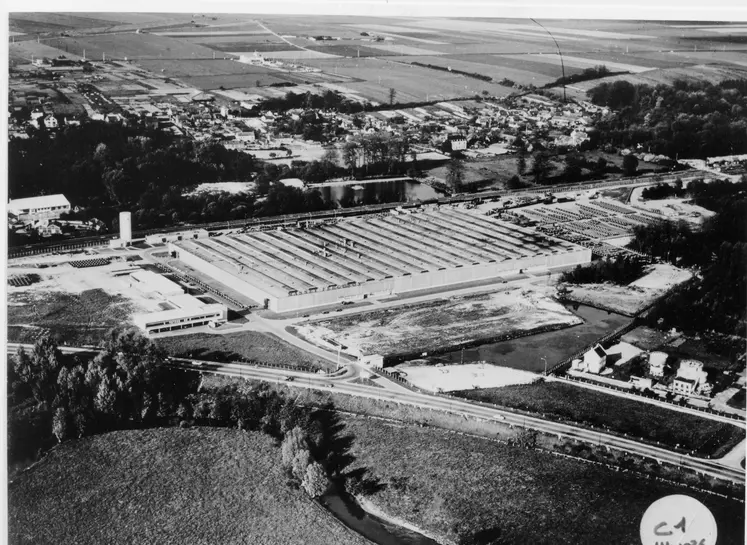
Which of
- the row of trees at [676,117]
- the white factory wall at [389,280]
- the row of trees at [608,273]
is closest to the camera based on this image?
the white factory wall at [389,280]

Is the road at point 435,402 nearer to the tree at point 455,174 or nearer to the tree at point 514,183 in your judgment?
the tree at point 455,174

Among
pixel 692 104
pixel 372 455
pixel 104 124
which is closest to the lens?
pixel 372 455

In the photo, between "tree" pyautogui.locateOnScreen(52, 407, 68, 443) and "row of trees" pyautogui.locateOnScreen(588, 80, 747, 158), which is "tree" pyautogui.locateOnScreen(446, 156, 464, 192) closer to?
"row of trees" pyautogui.locateOnScreen(588, 80, 747, 158)

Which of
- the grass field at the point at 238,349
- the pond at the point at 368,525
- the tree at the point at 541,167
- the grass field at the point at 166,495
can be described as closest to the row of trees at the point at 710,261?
the tree at the point at 541,167

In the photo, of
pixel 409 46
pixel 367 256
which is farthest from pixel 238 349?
pixel 409 46

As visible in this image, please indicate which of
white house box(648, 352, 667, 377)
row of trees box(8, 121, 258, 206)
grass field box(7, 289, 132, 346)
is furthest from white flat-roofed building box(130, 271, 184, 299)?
white house box(648, 352, 667, 377)

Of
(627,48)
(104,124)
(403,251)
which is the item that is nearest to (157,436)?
(403,251)

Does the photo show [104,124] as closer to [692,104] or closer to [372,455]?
[372,455]
